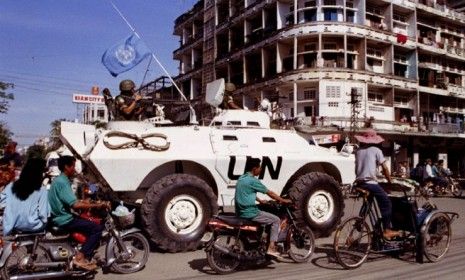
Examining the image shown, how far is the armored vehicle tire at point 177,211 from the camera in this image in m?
8.32

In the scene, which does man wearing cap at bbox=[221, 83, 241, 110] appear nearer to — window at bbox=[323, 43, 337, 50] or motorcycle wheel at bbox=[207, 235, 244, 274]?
motorcycle wheel at bbox=[207, 235, 244, 274]

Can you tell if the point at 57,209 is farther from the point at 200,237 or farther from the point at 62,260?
the point at 200,237

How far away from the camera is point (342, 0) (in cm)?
3556

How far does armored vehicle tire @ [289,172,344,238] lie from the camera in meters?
9.61

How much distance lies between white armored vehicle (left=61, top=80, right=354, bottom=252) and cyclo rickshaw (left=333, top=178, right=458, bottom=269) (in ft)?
6.36

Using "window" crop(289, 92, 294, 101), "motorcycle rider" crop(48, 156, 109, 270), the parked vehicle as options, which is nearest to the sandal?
"motorcycle rider" crop(48, 156, 109, 270)

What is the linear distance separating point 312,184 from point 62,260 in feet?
16.2

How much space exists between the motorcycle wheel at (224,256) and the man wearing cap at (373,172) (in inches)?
87.1

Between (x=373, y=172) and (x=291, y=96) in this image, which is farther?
(x=291, y=96)

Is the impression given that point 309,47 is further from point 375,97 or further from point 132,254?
point 132,254

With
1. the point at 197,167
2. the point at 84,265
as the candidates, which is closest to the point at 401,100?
the point at 197,167

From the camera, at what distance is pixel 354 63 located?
1436 inches

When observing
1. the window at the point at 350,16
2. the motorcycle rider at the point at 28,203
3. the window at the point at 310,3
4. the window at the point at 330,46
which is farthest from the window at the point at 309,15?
the motorcycle rider at the point at 28,203

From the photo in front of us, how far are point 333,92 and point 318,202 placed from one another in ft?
83.0
